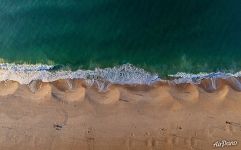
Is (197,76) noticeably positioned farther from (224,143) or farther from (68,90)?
(68,90)

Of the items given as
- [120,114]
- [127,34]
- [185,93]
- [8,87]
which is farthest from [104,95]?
[8,87]

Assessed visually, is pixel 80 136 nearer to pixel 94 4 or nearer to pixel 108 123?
pixel 108 123

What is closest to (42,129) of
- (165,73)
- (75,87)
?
(75,87)

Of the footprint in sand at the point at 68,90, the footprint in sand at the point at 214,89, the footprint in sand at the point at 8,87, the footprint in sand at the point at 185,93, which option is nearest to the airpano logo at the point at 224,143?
the footprint in sand at the point at 214,89

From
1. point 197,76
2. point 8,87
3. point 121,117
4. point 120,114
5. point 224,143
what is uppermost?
point 197,76

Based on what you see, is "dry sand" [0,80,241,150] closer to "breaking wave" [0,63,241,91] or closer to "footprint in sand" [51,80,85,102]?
"footprint in sand" [51,80,85,102]

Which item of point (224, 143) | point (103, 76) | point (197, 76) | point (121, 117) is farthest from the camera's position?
point (103, 76)
